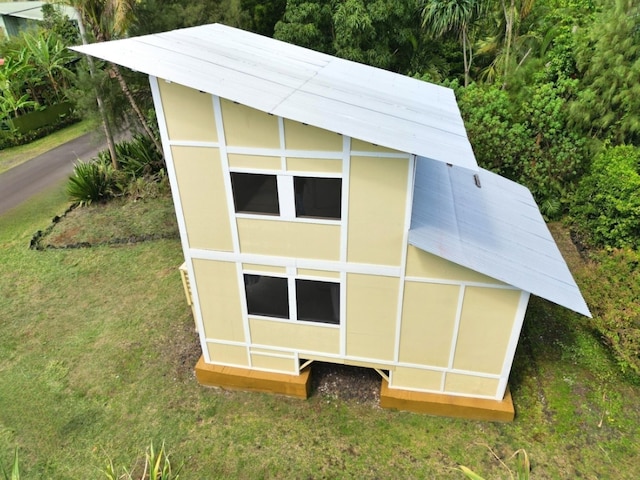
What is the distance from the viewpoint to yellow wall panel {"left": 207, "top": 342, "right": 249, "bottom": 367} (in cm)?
934

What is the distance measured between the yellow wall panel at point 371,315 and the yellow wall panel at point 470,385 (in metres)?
1.31

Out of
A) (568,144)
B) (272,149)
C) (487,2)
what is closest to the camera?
(272,149)

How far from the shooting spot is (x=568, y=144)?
14328mm

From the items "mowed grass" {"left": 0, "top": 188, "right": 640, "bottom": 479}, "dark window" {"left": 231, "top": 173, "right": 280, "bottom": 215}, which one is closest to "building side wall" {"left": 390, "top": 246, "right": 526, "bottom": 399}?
"mowed grass" {"left": 0, "top": 188, "right": 640, "bottom": 479}

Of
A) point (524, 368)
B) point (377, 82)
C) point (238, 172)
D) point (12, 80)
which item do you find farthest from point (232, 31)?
point (12, 80)

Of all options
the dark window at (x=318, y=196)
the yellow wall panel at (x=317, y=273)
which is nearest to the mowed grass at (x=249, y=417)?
the yellow wall panel at (x=317, y=273)

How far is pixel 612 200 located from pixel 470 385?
8250 mm

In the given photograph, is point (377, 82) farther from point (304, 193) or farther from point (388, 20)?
point (388, 20)

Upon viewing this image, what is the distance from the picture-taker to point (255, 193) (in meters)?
7.61

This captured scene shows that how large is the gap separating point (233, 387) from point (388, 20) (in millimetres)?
16193

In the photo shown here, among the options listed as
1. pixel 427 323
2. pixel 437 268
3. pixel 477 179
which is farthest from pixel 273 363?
pixel 477 179

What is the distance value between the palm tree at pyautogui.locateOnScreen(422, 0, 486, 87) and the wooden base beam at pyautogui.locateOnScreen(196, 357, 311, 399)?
50.7ft

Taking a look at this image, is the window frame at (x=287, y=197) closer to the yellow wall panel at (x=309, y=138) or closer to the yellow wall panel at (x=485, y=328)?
the yellow wall panel at (x=309, y=138)

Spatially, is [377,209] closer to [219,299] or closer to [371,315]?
[371,315]
